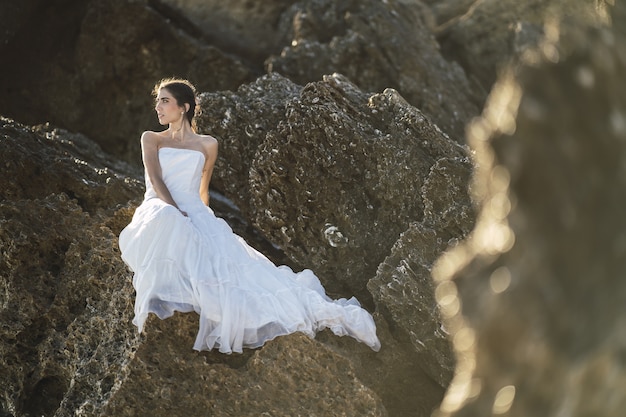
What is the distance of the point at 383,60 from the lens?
9.16 metres

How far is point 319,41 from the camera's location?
9.71 metres

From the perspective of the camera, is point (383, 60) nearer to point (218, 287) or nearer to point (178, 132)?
point (178, 132)

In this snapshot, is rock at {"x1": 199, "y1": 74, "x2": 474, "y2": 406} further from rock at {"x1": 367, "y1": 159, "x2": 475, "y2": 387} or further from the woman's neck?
the woman's neck

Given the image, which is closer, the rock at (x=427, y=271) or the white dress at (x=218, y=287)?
the white dress at (x=218, y=287)

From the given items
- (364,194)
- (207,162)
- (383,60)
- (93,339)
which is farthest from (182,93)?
(383,60)

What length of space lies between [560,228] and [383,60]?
7.07 metres

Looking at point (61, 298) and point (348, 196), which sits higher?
point (348, 196)

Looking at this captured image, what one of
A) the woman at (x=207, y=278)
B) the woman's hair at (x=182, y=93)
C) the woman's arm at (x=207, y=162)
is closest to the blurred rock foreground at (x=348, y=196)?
the woman at (x=207, y=278)

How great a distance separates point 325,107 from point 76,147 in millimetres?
2268

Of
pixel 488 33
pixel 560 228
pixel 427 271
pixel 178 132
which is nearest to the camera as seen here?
pixel 560 228

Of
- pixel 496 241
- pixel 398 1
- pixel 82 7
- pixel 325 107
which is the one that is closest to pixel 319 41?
pixel 398 1

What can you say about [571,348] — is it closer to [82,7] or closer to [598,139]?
[598,139]

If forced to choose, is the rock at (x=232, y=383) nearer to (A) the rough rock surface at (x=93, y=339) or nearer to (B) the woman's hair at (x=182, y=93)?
(A) the rough rock surface at (x=93, y=339)

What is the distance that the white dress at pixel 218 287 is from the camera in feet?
A: 16.8
